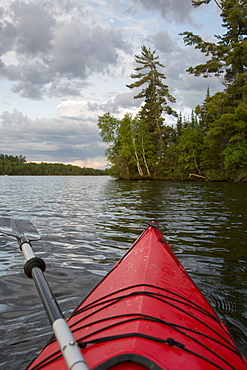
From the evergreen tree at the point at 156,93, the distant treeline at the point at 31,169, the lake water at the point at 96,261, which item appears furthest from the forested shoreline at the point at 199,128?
the distant treeline at the point at 31,169

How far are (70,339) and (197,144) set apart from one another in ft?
116

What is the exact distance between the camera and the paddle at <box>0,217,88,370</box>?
1.20 metres

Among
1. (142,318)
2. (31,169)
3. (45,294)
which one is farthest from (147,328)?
(31,169)

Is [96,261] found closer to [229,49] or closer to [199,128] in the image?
[229,49]

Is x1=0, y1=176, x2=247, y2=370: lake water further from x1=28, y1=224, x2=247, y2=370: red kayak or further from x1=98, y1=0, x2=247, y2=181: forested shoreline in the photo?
x1=98, y1=0, x2=247, y2=181: forested shoreline

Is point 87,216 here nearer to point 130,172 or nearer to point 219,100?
point 219,100

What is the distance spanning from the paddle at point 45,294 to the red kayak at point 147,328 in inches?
6.0

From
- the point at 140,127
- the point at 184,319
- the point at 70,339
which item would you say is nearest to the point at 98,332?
the point at 70,339

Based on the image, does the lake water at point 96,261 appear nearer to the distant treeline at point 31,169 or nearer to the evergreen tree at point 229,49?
the evergreen tree at point 229,49

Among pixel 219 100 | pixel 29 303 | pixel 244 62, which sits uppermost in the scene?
pixel 244 62

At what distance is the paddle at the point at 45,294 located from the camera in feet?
3.93

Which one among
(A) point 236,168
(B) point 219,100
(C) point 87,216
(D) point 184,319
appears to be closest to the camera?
(D) point 184,319

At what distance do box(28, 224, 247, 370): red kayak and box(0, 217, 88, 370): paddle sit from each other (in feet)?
0.50

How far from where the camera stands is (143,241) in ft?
12.9
